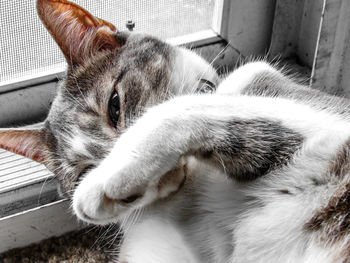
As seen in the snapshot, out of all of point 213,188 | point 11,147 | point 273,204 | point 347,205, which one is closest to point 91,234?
point 11,147

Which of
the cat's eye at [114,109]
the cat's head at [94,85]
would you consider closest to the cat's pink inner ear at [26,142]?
the cat's head at [94,85]

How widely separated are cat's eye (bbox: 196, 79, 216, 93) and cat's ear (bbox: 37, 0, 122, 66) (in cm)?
21

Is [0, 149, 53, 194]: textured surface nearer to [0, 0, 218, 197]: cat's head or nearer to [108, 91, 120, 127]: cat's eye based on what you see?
[0, 0, 218, 197]: cat's head

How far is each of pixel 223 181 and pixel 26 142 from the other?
19.2 inches

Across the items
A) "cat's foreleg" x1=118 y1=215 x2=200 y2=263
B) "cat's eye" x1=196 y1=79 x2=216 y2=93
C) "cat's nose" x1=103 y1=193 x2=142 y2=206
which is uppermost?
"cat's eye" x1=196 y1=79 x2=216 y2=93

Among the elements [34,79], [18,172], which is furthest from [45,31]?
[18,172]

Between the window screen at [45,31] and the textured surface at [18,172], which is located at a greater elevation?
the window screen at [45,31]

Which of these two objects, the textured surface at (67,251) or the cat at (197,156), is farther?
the textured surface at (67,251)

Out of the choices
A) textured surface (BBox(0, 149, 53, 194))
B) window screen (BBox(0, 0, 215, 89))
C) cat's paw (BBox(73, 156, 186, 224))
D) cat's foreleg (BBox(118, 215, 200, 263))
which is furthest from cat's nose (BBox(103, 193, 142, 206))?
window screen (BBox(0, 0, 215, 89))

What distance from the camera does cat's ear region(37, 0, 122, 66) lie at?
103 cm

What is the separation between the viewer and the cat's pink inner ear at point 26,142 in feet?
3.63

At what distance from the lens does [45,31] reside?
50.9 inches

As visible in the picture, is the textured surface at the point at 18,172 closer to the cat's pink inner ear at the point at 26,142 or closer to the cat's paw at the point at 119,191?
the cat's pink inner ear at the point at 26,142

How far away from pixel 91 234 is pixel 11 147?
306 mm
